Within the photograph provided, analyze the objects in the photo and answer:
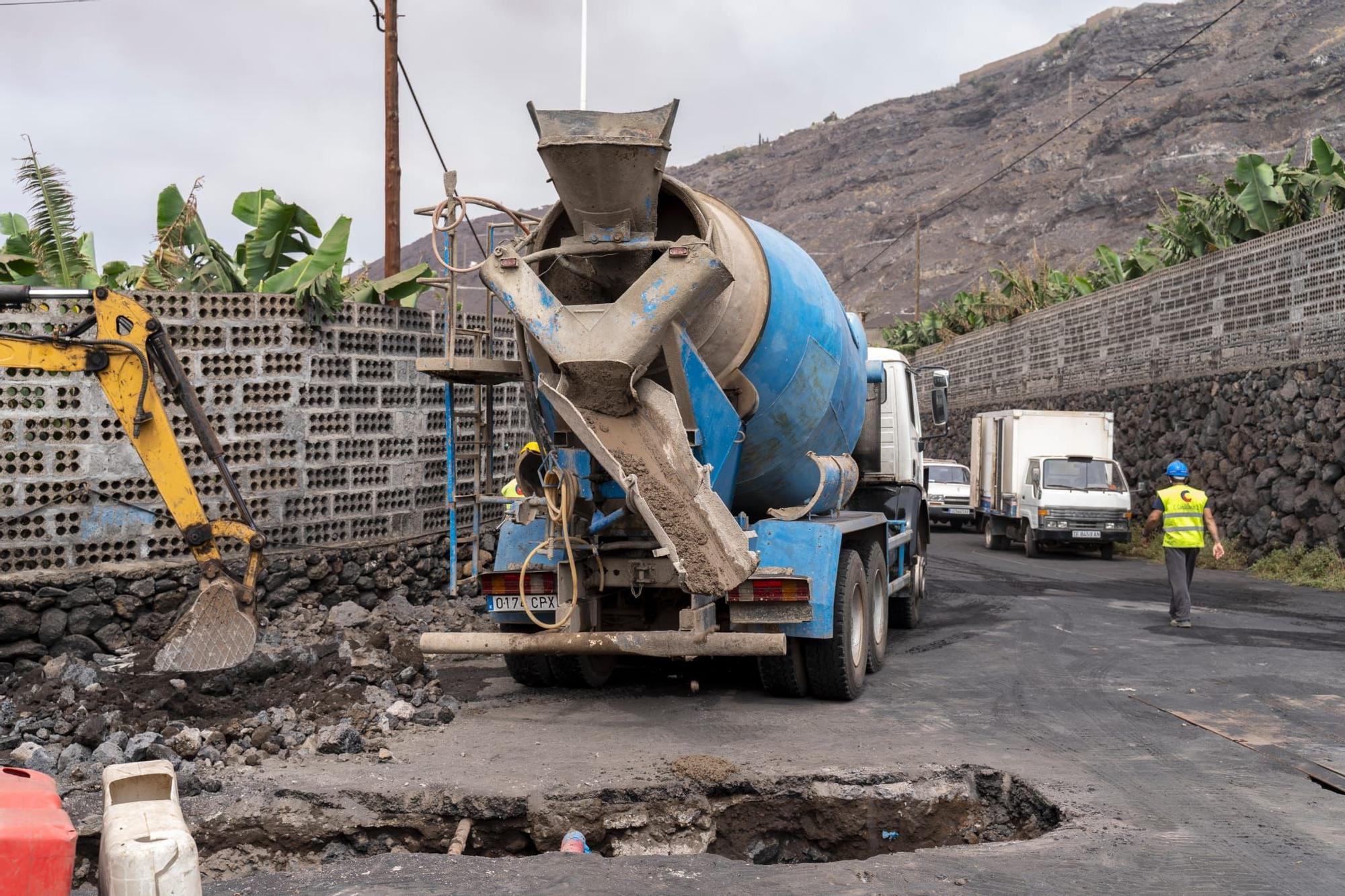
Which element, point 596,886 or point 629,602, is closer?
point 596,886

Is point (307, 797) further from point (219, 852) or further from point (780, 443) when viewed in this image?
point (780, 443)

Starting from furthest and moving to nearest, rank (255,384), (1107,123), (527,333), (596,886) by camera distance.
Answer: (1107,123), (255,384), (527,333), (596,886)

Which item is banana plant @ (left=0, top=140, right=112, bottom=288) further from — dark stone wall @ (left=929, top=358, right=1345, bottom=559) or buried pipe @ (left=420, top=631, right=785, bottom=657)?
dark stone wall @ (left=929, top=358, right=1345, bottom=559)

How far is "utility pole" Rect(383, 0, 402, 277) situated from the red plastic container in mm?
11724

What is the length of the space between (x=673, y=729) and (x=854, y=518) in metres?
2.67

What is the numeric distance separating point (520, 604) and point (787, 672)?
196 cm

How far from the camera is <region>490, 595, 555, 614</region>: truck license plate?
8.14 meters

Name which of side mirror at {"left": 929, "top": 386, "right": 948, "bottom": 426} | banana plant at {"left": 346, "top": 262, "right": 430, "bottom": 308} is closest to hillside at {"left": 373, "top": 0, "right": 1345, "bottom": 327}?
A: side mirror at {"left": 929, "top": 386, "right": 948, "bottom": 426}

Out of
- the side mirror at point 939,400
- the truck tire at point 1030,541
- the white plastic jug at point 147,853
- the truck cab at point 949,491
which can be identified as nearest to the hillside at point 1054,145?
the truck cab at point 949,491

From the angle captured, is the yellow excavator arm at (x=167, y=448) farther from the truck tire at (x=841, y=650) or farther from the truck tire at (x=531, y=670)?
the truck tire at (x=841, y=650)

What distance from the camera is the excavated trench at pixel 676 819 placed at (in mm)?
5945

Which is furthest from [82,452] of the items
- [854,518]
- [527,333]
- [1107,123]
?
[1107,123]

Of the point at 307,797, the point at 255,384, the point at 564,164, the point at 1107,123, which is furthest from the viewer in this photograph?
the point at 1107,123

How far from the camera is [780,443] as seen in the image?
8492 mm
